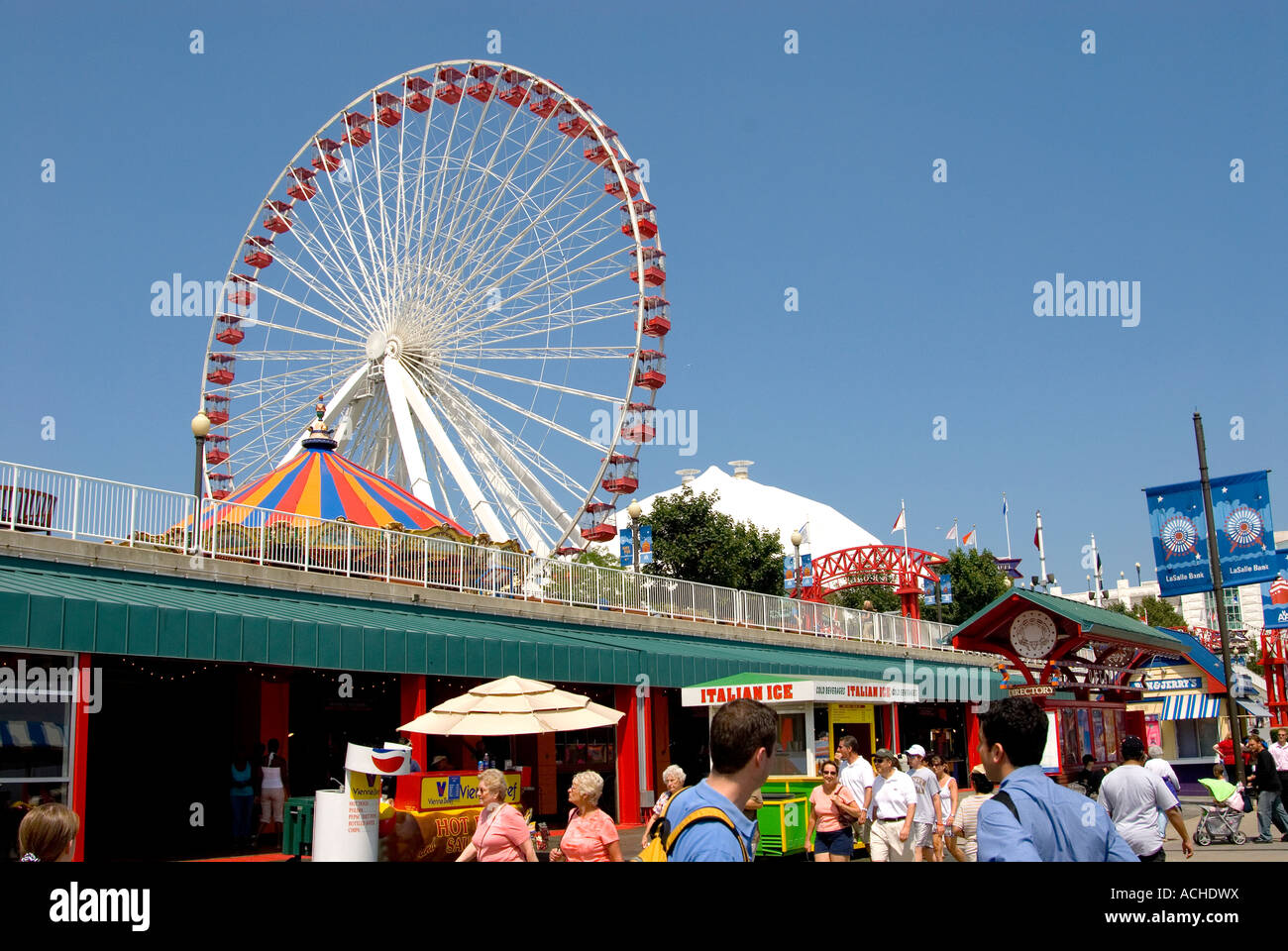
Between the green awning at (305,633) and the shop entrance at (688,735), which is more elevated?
the green awning at (305,633)

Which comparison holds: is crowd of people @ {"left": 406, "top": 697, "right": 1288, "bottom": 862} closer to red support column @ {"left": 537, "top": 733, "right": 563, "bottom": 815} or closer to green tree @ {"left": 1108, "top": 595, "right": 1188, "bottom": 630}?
red support column @ {"left": 537, "top": 733, "right": 563, "bottom": 815}

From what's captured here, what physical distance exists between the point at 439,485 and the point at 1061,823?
32279mm

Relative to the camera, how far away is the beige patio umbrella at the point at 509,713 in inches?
590

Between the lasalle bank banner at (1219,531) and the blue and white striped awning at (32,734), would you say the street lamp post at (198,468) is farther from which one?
the lasalle bank banner at (1219,531)

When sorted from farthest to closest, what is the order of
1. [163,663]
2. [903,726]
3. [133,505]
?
[903,726]
[163,663]
[133,505]

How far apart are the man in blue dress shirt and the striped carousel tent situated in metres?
22.7

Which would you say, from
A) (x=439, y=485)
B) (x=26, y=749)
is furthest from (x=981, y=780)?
(x=439, y=485)

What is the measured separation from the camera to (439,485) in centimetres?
3575

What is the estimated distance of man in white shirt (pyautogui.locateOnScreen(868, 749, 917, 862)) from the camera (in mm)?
11234

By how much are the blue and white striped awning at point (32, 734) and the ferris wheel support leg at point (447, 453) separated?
19278 mm

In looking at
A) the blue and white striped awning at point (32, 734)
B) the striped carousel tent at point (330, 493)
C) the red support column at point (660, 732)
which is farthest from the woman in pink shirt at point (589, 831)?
the striped carousel tent at point (330, 493)

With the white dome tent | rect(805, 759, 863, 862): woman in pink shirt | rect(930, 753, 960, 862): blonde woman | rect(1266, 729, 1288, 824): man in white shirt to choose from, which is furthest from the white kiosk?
the white dome tent

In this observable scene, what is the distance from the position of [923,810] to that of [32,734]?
32.4 ft
